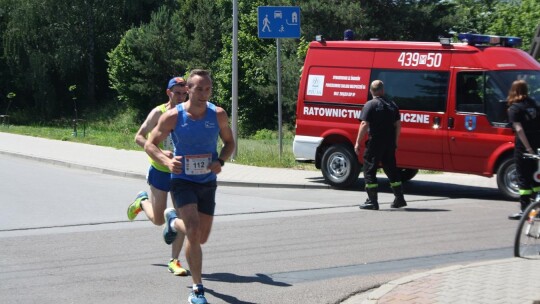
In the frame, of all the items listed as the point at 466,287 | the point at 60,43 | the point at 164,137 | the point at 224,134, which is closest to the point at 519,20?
the point at 466,287

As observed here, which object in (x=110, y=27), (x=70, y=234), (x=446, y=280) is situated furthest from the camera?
(x=110, y=27)

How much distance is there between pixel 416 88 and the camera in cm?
1549

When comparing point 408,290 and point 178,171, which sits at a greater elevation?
point 178,171

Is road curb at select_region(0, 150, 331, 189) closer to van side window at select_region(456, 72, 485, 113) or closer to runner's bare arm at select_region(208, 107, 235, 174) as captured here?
van side window at select_region(456, 72, 485, 113)

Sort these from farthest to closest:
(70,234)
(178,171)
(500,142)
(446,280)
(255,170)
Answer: (255,170)
(500,142)
(70,234)
(446,280)
(178,171)

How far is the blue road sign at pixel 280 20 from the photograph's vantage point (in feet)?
66.3

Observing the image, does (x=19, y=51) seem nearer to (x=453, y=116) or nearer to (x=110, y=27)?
(x=110, y=27)

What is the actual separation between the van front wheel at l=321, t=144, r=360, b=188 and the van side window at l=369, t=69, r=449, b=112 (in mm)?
1268

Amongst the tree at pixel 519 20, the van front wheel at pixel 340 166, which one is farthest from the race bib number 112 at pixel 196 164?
the tree at pixel 519 20

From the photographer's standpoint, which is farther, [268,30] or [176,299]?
[268,30]

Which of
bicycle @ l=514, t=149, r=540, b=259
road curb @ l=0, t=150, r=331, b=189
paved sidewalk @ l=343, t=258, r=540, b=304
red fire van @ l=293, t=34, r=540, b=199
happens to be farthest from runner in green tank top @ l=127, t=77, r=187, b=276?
road curb @ l=0, t=150, r=331, b=189

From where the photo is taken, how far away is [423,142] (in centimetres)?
1523

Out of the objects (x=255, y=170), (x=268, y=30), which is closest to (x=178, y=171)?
(x=255, y=170)

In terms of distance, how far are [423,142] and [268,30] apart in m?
6.15
